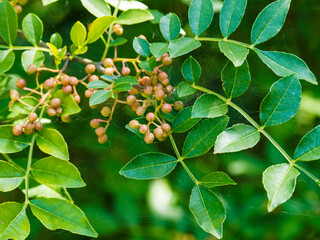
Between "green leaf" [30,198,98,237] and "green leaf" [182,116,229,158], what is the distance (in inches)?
10.3

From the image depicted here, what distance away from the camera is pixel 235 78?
865 mm

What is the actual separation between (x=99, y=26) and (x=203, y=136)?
13.5 inches

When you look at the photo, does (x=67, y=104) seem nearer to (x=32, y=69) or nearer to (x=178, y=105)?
(x=32, y=69)

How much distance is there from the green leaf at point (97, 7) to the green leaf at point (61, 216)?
478 mm

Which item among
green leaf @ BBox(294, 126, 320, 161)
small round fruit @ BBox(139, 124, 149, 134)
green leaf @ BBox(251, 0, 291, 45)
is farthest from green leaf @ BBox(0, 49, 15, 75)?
green leaf @ BBox(294, 126, 320, 161)

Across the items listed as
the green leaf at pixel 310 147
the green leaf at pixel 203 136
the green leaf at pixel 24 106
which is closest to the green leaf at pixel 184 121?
the green leaf at pixel 203 136

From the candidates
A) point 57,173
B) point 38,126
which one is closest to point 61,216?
point 57,173

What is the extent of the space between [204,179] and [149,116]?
0.59 ft

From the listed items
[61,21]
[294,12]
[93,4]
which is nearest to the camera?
[93,4]

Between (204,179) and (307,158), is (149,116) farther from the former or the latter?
(307,158)

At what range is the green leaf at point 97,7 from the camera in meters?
1.03

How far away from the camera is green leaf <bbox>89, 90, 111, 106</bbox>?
813mm

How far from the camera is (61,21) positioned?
141cm

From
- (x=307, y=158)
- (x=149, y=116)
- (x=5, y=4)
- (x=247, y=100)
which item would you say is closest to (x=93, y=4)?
(x=5, y=4)
